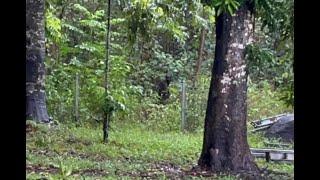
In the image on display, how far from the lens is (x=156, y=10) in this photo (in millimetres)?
11781

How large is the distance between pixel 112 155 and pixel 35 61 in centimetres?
282

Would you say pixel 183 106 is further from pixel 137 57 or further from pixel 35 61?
pixel 137 57

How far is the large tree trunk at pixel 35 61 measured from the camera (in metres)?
10.9

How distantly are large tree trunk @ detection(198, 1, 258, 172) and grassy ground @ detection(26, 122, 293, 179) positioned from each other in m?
0.49

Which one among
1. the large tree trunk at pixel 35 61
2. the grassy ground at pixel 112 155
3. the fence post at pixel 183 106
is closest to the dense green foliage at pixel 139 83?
the grassy ground at pixel 112 155

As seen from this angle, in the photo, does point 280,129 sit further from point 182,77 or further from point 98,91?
point 182,77

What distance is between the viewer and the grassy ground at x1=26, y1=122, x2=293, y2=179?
23.5ft

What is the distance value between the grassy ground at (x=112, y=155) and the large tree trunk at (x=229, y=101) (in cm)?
49

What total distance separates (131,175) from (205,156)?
4.17ft

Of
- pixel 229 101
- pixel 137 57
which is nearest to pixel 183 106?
pixel 137 57

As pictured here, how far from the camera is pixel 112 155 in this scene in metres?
9.52

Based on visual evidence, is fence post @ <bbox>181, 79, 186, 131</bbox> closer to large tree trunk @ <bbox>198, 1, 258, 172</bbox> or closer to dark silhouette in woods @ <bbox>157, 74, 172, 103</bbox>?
dark silhouette in woods @ <bbox>157, 74, 172, 103</bbox>
